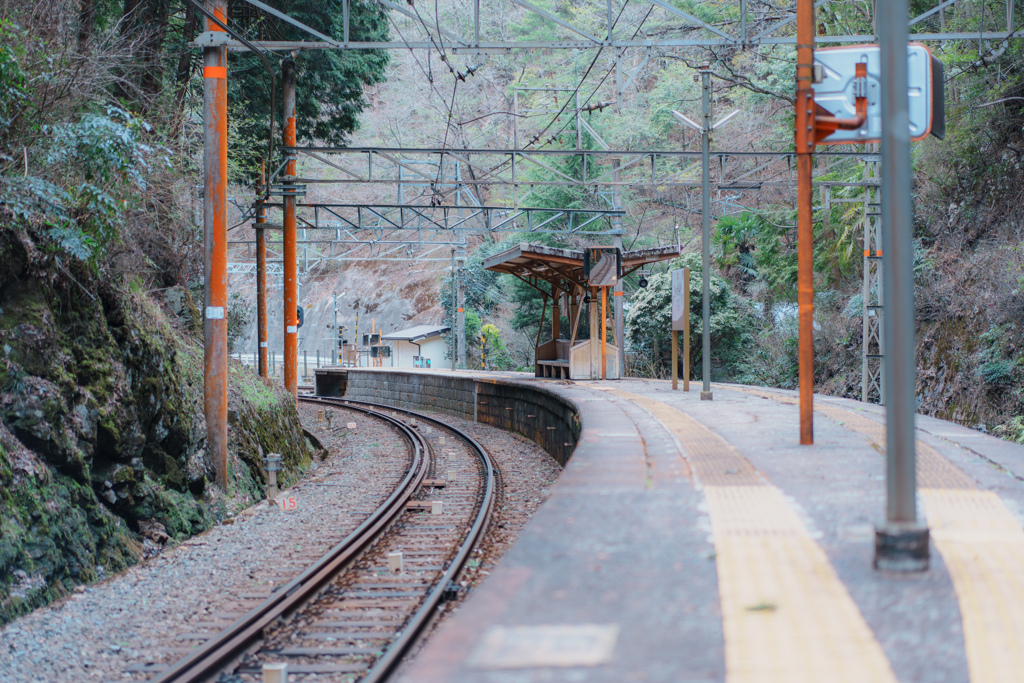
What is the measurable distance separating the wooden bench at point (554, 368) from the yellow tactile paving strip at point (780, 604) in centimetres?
1736

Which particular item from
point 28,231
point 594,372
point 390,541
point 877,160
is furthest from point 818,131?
point 594,372

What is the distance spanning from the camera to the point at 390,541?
882 centimetres

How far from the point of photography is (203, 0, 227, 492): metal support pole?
10367mm

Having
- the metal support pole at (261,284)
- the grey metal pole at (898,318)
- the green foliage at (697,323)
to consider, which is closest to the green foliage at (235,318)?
the metal support pole at (261,284)

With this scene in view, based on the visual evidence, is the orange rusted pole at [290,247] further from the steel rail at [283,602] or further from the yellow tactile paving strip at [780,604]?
the yellow tactile paving strip at [780,604]

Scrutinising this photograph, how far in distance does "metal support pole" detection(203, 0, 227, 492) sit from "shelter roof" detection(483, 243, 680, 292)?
412 inches

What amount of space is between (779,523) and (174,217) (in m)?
12.4

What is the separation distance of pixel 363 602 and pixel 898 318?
463cm

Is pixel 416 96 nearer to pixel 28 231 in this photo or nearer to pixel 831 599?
pixel 28 231

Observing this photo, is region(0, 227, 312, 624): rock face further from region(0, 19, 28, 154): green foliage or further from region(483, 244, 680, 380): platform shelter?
Answer: region(483, 244, 680, 380): platform shelter

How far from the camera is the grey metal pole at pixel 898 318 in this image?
361 centimetres

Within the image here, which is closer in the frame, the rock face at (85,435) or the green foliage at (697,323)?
the rock face at (85,435)

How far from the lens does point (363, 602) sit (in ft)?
22.0

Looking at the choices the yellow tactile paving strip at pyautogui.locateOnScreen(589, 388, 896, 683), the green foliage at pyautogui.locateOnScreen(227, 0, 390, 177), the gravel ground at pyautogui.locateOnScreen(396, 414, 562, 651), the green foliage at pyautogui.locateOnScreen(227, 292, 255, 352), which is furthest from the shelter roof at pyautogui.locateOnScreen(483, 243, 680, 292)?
the yellow tactile paving strip at pyautogui.locateOnScreen(589, 388, 896, 683)
